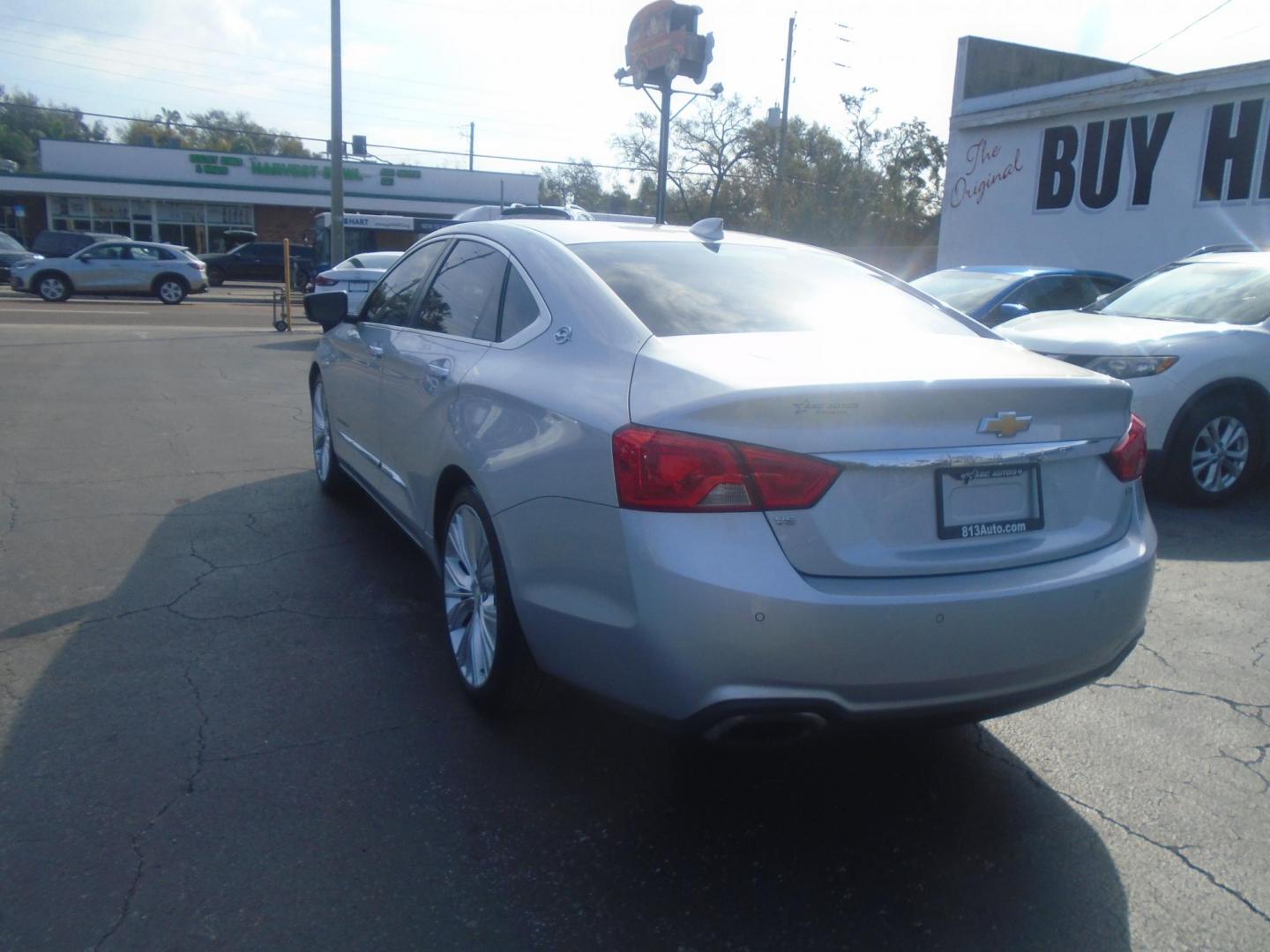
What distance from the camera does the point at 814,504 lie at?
2.62m

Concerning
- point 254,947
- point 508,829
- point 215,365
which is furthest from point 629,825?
point 215,365

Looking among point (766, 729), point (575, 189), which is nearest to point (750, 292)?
point (766, 729)

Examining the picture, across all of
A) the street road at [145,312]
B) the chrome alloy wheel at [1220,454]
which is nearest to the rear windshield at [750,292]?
the chrome alloy wheel at [1220,454]

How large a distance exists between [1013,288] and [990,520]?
7.90 metres

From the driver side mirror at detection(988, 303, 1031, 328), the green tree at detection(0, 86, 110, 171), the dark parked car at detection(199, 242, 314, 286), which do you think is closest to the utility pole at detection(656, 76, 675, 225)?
the driver side mirror at detection(988, 303, 1031, 328)

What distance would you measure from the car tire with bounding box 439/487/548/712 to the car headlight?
180 inches

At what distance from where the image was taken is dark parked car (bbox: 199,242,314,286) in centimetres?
4106

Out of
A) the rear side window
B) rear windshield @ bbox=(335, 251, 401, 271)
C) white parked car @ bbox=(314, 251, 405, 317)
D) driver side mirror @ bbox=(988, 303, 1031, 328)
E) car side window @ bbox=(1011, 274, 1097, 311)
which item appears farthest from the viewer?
the rear side window

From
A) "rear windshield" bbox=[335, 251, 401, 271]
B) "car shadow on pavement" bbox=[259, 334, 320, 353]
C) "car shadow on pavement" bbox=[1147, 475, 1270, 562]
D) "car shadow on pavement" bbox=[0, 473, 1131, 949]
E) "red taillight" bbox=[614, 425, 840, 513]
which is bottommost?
"car shadow on pavement" bbox=[0, 473, 1131, 949]

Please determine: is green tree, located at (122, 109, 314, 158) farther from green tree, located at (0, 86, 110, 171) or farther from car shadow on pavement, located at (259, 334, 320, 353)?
car shadow on pavement, located at (259, 334, 320, 353)

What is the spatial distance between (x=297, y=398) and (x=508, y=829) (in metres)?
8.23

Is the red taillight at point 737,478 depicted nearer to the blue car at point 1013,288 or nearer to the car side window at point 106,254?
the blue car at point 1013,288

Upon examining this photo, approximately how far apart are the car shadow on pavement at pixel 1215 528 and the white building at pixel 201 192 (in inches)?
1783

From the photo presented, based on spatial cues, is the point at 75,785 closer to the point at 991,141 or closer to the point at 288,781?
the point at 288,781
